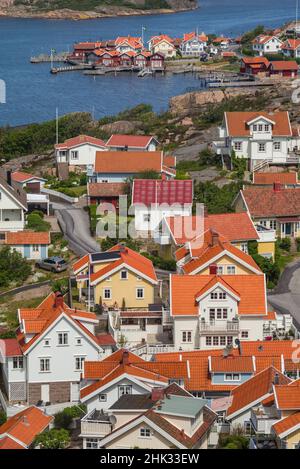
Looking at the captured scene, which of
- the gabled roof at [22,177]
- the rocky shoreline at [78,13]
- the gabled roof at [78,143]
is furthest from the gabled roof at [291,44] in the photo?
the rocky shoreline at [78,13]

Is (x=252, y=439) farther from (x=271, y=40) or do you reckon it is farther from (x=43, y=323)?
(x=271, y=40)

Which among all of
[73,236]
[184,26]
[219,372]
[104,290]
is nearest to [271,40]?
[184,26]

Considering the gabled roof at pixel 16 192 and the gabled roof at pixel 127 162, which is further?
the gabled roof at pixel 127 162

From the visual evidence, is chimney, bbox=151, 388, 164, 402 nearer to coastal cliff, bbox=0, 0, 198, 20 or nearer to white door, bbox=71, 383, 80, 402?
white door, bbox=71, 383, 80, 402

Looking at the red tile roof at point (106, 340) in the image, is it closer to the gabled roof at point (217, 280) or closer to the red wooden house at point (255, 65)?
the gabled roof at point (217, 280)

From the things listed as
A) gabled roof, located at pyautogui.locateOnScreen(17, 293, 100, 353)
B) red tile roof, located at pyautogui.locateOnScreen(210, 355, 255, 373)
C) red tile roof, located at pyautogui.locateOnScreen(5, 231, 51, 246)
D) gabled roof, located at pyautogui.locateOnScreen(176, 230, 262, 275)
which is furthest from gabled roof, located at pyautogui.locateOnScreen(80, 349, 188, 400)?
red tile roof, located at pyautogui.locateOnScreen(5, 231, 51, 246)

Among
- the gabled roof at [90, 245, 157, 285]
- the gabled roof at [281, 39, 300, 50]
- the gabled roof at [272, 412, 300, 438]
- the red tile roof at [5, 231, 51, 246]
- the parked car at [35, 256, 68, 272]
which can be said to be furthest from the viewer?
the gabled roof at [281, 39, 300, 50]

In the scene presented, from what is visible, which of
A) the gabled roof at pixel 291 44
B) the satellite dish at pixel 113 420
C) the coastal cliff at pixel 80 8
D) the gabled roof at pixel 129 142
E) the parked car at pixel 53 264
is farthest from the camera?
the coastal cliff at pixel 80 8
